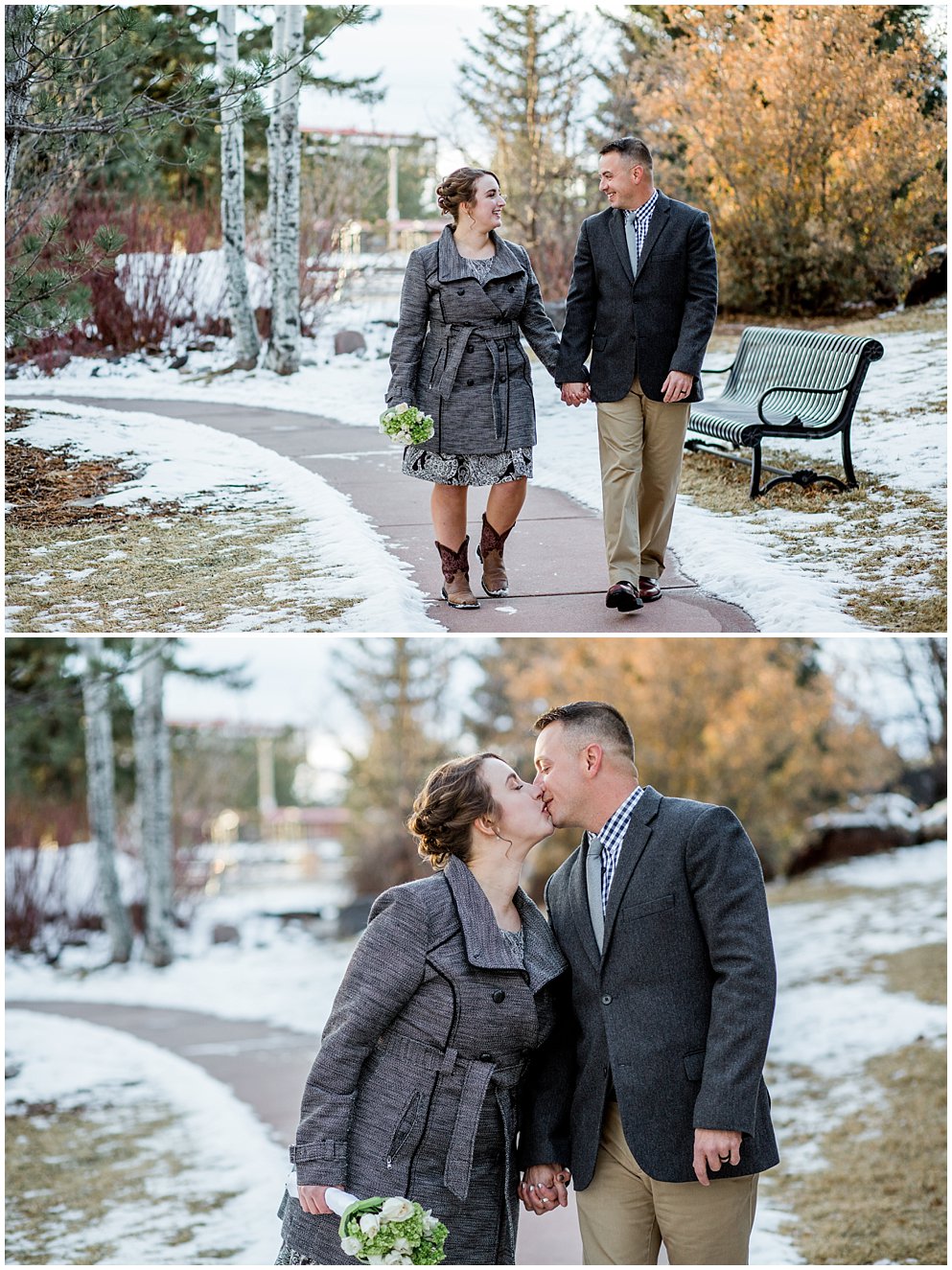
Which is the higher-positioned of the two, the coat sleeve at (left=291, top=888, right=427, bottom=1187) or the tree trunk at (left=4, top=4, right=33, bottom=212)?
the tree trunk at (left=4, top=4, right=33, bottom=212)

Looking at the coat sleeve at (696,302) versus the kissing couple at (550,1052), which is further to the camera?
the coat sleeve at (696,302)

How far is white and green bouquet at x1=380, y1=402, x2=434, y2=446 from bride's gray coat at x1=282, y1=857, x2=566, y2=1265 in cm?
256

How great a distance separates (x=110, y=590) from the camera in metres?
6.23

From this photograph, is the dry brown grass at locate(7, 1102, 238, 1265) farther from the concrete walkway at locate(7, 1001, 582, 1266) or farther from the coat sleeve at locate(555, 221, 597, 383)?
the coat sleeve at locate(555, 221, 597, 383)

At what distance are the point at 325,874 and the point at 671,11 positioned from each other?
53.9 ft

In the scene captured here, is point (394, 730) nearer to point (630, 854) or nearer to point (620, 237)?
point (620, 237)

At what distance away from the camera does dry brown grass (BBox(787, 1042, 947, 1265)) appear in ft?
14.6

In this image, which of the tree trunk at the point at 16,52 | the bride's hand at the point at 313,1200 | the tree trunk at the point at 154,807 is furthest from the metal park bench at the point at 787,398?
the tree trunk at the point at 154,807

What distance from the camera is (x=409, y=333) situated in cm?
512

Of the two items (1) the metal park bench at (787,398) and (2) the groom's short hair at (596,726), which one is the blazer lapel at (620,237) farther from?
(2) the groom's short hair at (596,726)

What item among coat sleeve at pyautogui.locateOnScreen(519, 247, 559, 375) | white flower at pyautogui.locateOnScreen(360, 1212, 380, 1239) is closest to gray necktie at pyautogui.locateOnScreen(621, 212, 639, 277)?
coat sleeve at pyautogui.locateOnScreen(519, 247, 559, 375)

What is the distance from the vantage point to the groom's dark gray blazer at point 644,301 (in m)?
5.14

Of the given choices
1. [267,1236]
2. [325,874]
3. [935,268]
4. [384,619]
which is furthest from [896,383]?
[325,874]

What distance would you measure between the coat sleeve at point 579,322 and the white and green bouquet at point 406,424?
2.01 ft
